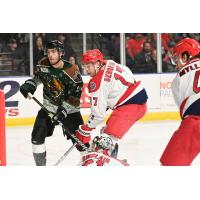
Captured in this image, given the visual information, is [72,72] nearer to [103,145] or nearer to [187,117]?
[103,145]

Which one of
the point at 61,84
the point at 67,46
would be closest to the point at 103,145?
the point at 61,84

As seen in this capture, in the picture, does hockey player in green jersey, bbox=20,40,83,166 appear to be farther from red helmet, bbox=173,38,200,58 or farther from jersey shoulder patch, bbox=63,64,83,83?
red helmet, bbox=173,38,200,58

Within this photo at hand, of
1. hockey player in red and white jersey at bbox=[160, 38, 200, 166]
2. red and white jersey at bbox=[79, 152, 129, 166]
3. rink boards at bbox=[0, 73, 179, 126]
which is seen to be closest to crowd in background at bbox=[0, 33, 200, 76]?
rink boards at bbox=[0, 73, 179, 126]

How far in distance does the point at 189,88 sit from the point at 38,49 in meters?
2.68

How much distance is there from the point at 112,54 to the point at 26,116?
3.23 feet

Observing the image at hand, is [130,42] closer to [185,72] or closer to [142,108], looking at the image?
[142,108]

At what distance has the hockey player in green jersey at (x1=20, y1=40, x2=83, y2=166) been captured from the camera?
5316 millimetres

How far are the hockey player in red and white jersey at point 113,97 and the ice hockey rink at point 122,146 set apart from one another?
59 cm

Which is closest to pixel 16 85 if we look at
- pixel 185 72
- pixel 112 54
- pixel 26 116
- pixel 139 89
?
pixel 26 116

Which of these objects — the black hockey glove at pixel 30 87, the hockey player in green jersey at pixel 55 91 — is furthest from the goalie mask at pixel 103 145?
the black hockey glove at pixel 30 87

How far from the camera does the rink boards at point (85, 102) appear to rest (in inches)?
269

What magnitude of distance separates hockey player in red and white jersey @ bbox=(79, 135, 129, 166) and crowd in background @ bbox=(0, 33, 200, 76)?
4.30ft

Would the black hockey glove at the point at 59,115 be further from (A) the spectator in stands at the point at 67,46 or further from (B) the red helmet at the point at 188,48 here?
(B) the red helmet at the point at 188,48

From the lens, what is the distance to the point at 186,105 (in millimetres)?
4211
